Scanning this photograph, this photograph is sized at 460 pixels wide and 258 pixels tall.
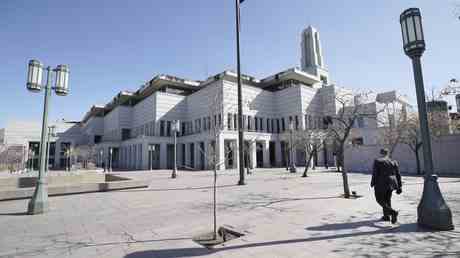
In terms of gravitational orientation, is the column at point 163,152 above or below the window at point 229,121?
below

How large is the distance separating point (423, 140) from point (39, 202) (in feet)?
38.3

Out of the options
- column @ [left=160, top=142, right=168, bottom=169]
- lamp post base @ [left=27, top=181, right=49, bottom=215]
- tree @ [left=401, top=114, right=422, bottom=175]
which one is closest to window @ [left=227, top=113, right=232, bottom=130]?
column @ [left=160, top=142, right=168, bottom=169]

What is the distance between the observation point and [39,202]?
7578mm

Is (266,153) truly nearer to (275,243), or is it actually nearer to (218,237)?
A: (218,237)

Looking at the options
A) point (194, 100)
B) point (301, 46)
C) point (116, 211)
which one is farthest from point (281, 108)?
point (116, 211)

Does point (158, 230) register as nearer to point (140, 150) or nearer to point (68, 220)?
point (68, 220)

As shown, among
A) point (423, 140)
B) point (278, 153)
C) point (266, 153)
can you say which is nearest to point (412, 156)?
point (423, 140)

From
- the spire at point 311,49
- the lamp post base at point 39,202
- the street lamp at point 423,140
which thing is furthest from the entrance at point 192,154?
the spire at point 311,49

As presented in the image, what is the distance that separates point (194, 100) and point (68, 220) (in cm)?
3865

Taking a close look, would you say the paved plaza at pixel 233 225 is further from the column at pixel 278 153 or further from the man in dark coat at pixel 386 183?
the column at pixel 278 153

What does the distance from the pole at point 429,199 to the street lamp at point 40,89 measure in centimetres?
1123

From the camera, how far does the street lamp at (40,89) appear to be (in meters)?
7.59

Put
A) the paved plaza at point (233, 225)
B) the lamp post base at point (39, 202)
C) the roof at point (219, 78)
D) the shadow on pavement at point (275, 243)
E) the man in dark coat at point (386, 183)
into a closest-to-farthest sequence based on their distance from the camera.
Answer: the shadow on pavement at point (275, 243) < the paved plaza at point (233, 225) < the man in dark coat at point (386, 183) < the lamp post base at point (39, 202) < the roof at point (219, 78)

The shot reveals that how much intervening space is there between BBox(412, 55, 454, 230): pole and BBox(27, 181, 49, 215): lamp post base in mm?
11168
